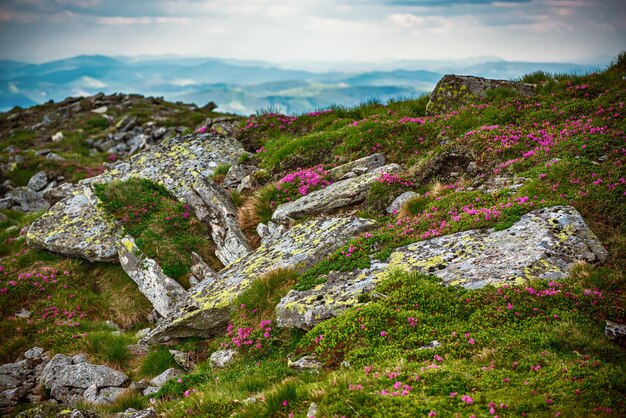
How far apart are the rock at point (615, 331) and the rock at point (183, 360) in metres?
9.20

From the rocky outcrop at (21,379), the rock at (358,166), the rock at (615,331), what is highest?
the rock at (358,166)

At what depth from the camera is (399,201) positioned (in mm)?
13148

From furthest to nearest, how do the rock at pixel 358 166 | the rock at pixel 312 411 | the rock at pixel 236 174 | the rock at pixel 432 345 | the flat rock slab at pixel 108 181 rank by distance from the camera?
the rock at pixel 236 174
the flat rock slab at pixel 108 181
the rock at pixel 358 166
the rock at pixel 432 345
the rock at pixel 312 411

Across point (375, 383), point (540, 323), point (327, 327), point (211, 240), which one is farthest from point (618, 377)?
point (211, 240)

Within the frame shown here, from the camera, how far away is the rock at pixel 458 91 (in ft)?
63.1

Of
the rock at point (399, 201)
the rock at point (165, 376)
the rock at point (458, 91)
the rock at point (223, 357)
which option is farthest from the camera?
the rock at point (458, 91)

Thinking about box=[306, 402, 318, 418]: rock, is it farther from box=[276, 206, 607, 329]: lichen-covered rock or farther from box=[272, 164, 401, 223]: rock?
box=[272, 164, 401, 223]: rock

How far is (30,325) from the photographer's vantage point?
46.8 feet

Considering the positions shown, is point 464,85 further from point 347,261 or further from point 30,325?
point 30,325

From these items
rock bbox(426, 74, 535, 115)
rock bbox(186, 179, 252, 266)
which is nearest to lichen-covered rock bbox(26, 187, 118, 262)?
rock bbox(186, 179, 252, 266)

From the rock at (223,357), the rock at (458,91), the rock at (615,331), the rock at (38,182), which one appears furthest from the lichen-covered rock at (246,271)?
the rock at (38,182)

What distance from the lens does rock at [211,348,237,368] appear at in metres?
9.60

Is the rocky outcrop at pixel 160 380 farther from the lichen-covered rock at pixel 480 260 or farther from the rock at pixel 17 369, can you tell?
the rock at pixel 17 369

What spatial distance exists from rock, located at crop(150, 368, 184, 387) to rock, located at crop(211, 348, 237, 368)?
115 centimetres
